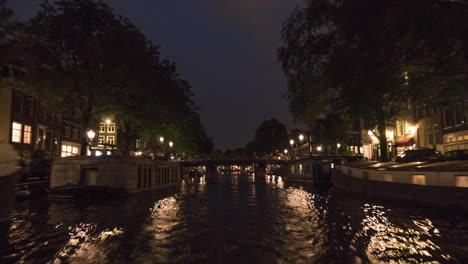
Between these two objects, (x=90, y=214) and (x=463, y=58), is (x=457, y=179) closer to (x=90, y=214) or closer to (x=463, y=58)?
(x=463, y=58)

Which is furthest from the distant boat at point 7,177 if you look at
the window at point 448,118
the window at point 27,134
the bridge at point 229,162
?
the bridge at point 229,162

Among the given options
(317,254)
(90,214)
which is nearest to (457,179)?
(317,254)

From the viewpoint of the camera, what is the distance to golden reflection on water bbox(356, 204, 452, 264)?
355 inches

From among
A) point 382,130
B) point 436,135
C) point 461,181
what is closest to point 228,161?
point 436,135

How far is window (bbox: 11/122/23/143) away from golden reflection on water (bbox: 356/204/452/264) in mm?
40326

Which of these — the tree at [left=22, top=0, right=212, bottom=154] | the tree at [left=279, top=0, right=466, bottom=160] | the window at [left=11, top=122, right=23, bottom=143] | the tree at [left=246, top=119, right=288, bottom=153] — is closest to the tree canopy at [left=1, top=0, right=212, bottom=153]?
the tree at [left=22, top=0, right=212, bottom=154]

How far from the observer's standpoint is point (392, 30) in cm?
1759

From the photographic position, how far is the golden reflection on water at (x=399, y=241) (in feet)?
29.6

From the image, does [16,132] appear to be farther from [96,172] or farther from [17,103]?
[96,172]

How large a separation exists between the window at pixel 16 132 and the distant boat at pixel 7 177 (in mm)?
29984

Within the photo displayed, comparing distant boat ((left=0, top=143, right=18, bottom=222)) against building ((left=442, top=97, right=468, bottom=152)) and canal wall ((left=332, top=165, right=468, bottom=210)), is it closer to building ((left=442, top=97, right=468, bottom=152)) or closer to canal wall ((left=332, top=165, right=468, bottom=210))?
canal wall ((left=332, top=165, right=468, bottom=210))

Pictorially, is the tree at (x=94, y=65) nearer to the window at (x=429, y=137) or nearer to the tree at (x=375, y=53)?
the tree at (x=375, y=53)

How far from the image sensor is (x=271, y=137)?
13112cm

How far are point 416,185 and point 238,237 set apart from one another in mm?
14063
